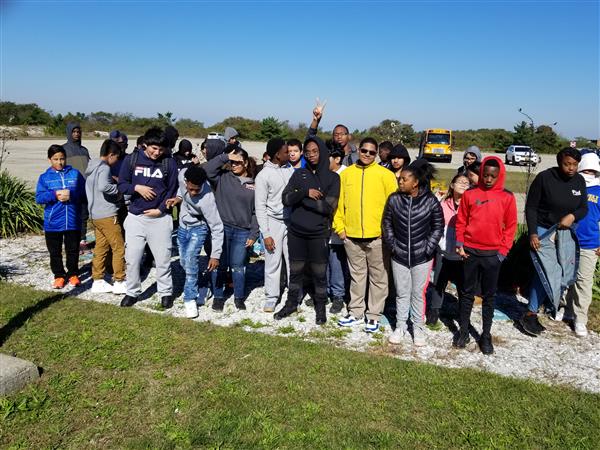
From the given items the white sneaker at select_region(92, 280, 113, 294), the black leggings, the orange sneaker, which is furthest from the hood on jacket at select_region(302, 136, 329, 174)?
the orange sneaker

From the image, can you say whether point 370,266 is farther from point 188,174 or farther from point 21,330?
point 21,330

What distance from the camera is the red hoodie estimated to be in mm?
4504

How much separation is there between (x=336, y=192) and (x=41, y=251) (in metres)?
5.71

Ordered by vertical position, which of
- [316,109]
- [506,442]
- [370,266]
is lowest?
[506,442]

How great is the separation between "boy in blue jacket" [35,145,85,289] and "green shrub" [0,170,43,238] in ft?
11.3

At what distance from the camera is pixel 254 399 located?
366 cm

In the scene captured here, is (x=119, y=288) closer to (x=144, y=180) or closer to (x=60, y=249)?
(x=60, y=249)

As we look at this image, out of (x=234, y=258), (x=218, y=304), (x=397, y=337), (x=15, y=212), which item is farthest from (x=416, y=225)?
(x=15, y=212)

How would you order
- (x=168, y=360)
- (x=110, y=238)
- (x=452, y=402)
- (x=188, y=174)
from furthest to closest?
(x=110, y=238) < (x=188, y=174) < (x=168, y=360) < (x=452, y=402)

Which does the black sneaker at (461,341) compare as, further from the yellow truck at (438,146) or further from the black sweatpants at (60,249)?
the yellow truck at (438,146)

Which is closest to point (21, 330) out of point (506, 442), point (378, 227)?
point (378, 227)

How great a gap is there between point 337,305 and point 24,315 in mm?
3557

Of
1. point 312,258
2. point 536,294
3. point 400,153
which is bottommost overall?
point 536,294

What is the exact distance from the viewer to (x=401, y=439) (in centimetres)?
322
